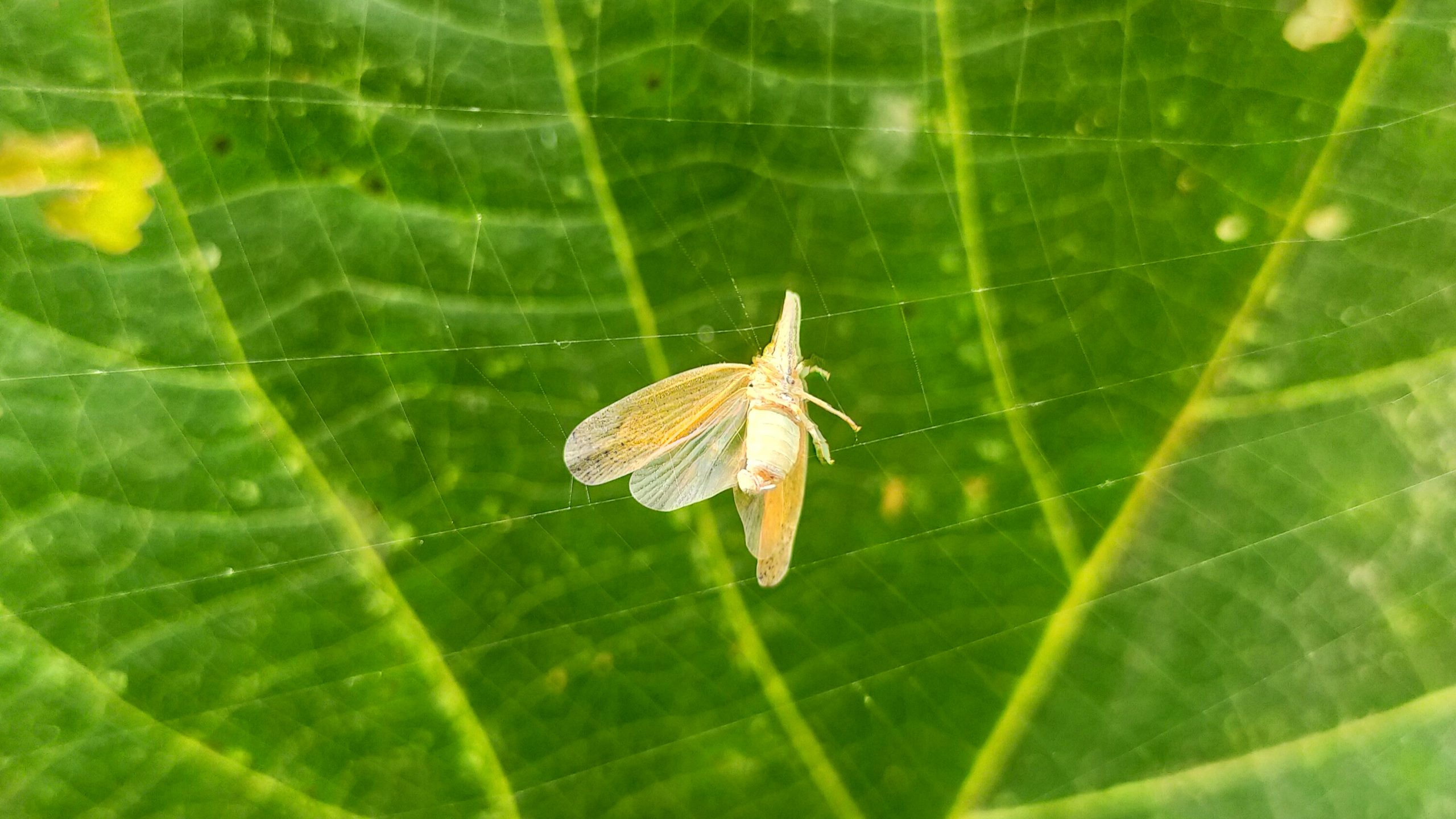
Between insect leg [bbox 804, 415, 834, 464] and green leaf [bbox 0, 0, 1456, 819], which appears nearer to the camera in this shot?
green leaf [bbox 0, 0, 1456, 819]

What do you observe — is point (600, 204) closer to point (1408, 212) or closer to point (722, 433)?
point (722, 433)

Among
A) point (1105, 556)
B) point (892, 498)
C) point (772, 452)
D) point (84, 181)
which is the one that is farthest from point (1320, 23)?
point (84, 181)

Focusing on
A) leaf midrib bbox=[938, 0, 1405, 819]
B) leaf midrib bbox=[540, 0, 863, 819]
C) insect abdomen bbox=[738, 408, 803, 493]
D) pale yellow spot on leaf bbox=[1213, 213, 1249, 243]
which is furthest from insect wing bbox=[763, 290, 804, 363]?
pale yellow spot on leaf bbox=[1213, 213, 1249, 243]

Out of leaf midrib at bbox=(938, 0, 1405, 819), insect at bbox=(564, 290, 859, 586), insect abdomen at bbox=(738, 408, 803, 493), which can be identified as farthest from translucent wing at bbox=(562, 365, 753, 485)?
leaf midrib at bbox=(938, 0, 1405, 819)

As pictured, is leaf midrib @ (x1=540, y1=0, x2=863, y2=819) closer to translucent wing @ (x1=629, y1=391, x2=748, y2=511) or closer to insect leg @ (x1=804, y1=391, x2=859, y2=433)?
translucent wing @ (x1=629, y1=391, x2=748, y2=511)

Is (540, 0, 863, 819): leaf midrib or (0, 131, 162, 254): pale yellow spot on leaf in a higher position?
(0, 131, 162, 254): pale yellow spot on leaf

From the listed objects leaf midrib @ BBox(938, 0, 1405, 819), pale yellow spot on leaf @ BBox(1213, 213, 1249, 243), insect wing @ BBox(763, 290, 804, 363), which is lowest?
leaf midrib @ BBox(938, 0, 1405, 819)

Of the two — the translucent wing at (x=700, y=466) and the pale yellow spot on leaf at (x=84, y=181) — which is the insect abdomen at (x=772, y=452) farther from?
the pale yellow spot on leaf at (x=84, y=181)

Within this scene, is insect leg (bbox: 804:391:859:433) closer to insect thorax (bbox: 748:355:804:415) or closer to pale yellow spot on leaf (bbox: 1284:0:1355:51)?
insect thorax (bbox: 748:355:804:415)
